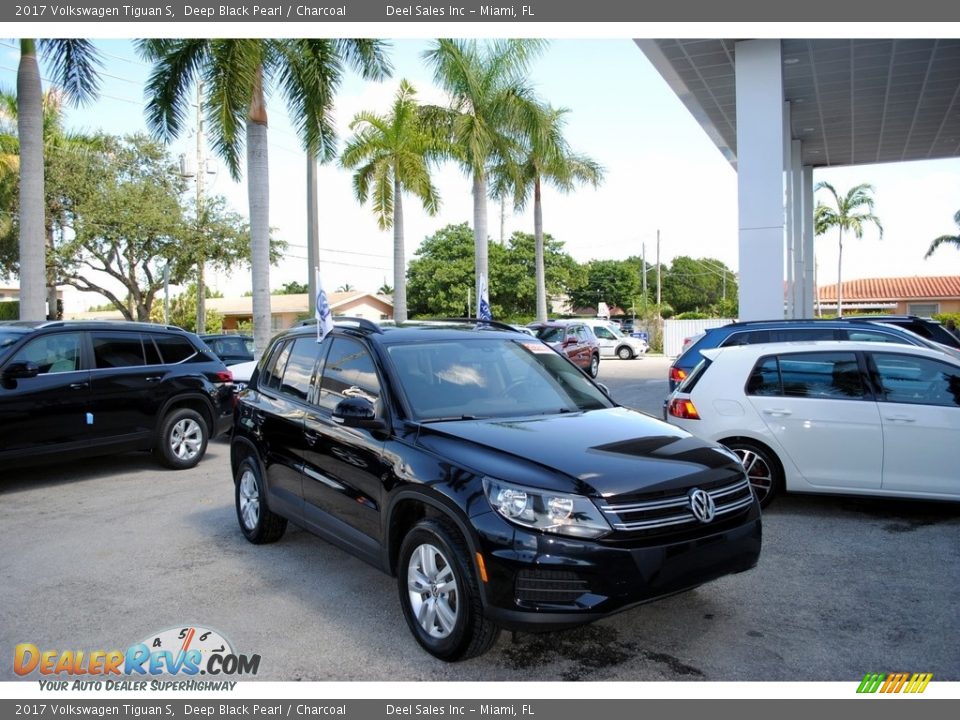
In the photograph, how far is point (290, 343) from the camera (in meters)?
6.11

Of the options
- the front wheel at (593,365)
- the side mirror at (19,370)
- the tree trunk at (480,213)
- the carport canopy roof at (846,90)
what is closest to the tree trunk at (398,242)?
the tree trunk at (480,213)

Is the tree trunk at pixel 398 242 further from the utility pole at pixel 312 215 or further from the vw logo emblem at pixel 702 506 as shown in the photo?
the vw logo emblem at pixel 702 506

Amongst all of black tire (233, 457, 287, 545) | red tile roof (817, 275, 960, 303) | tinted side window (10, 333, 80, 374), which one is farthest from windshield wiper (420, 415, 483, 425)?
red tile roof (817, 275, 960, 303)

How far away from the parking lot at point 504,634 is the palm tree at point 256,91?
362 inches

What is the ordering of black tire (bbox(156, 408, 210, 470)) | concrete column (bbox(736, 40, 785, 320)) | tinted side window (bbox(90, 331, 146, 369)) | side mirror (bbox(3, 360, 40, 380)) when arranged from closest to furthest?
side mirror (bbox(3, 360, 40, 380))
tinted side window (bbox(90, 331, 146, 369))
black tire (bbox(156, 408, 210, 470))
concrete column (bbox(736, 40, 785, 320))

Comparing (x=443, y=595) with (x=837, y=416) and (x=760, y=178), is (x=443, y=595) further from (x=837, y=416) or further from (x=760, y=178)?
(x=760, y=178)

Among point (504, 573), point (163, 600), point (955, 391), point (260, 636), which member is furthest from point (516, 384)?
point (955, 391)

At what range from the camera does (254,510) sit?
20.2 ft

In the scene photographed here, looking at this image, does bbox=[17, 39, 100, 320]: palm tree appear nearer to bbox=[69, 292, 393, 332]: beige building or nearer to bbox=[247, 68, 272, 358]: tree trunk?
bbox=[247, 68, 272, 358]: tree trunk

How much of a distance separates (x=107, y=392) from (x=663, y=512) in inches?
284

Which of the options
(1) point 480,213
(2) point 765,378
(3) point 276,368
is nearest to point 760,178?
(2) point 765,378

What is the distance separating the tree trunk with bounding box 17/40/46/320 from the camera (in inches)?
542

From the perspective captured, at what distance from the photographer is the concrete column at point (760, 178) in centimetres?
1398

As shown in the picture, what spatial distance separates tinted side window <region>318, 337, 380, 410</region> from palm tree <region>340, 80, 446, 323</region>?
18.6 meters
